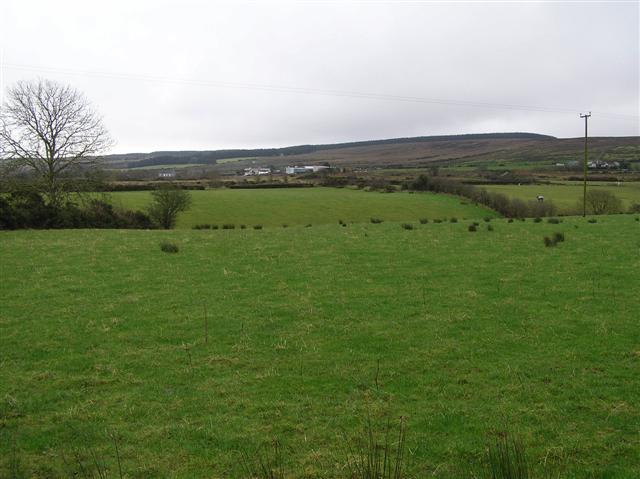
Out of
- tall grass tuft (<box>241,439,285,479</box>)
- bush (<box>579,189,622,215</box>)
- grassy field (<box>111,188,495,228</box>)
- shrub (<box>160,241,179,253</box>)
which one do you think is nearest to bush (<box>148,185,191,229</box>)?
grassy field (<box>111,188,495,228</box>)

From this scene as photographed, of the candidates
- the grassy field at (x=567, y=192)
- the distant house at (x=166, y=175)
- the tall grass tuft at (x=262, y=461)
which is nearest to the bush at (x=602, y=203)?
the grassy field at (x=567, y=192)

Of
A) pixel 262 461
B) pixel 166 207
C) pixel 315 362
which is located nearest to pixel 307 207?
pixel 166 207

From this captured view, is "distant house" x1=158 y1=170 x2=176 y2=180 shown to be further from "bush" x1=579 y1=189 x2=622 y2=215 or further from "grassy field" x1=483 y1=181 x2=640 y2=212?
"bush" x1=579 y1=189 x2=622 y2=215

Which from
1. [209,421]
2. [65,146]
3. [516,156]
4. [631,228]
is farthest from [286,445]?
[516,156]

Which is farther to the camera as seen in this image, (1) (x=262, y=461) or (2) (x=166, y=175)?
(2) (x=166, y=175)

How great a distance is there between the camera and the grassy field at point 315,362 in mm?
6090

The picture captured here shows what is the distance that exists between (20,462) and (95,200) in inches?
1512

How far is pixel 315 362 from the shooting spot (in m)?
8.85

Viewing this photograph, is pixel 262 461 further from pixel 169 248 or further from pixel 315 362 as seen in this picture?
pixel 169 248

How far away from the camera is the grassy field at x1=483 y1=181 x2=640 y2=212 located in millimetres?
64887

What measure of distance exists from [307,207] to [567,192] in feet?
132

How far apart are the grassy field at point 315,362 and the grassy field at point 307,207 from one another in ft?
137

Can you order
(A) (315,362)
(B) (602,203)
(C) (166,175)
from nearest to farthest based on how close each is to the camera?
(A) (315,362)
(B) (602,203)
(C) (166,175)

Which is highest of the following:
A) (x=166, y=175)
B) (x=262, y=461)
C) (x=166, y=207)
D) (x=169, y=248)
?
Answer: (x=166, y=175)
